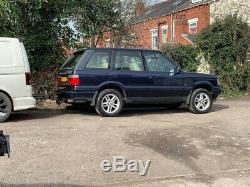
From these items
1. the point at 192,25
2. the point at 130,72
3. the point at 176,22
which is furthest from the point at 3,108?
the point at 176,22

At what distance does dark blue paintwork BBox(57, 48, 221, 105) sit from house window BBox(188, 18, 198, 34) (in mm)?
14607

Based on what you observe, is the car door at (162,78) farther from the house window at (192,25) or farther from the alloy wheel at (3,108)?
the house window at (192,25)

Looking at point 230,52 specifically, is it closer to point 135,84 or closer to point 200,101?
point 200,101

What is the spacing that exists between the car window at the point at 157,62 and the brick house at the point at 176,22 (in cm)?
1105

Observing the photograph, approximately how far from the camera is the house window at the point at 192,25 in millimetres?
27278

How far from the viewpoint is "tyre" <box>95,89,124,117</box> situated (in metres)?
11.7

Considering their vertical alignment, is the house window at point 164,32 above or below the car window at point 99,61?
above

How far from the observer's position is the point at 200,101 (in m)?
13.0

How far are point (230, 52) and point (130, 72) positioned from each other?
26.5ft

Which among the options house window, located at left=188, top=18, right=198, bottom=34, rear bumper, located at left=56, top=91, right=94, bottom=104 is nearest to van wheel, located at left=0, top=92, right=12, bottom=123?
rear bumper, located at left=56, top=91, right=94, bottom=104

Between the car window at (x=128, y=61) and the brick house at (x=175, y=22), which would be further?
the brick house at (x=175, y=22)

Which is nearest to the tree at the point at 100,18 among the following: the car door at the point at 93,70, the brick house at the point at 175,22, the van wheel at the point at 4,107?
the brick house at the point at 175,22

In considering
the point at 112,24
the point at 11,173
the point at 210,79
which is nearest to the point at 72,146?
the point at 11,173

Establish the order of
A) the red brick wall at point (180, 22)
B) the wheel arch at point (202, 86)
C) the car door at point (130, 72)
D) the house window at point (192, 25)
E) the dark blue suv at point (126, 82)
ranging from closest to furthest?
the dark blue suv at point (126, 82), the car door at point (130, 72), the wheel arch at point (202, 86), the red brick wall at point (180, 22), the house window at point (192, 25)
